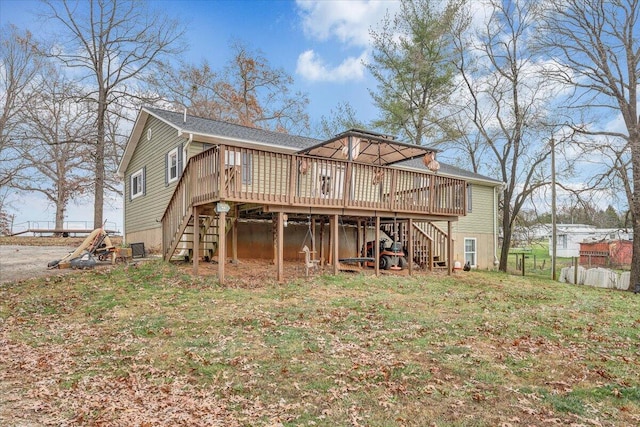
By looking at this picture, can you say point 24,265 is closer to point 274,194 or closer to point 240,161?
point 240,161

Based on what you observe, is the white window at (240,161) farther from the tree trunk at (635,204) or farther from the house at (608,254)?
the house at (608,254)

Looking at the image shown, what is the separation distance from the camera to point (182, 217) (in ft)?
40.5

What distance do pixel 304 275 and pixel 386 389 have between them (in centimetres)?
746

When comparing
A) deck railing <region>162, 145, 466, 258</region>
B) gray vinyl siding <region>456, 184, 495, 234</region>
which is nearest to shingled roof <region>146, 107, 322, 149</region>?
deck railing <region>162, 145, 466, 258</region>

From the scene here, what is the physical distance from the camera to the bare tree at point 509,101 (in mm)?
21688

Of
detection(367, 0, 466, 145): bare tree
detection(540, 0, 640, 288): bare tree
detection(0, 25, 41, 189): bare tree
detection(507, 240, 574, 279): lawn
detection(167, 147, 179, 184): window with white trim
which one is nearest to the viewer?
detection(167, 147, 179, 184): window with white trim

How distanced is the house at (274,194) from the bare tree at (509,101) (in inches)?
354

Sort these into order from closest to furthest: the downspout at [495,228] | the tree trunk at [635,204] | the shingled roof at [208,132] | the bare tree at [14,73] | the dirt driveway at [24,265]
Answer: the dirt driveway at [24,265]
the shingled roof at [208,132]
the tree trunk at [635,204]
the downspout at [495,228]
the bare tree at [14,73]

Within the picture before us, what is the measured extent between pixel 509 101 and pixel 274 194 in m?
17.2

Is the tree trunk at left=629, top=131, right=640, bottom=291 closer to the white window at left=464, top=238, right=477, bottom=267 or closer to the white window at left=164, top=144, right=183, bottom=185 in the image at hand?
the white window at left=464, top=238, right=477, bottom=267

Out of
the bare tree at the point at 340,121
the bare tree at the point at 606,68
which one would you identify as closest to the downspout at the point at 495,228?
the bare tree at the point at 606,68

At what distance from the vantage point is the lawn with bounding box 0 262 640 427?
4246 mm

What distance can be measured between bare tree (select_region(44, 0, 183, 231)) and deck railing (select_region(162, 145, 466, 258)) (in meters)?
12.5

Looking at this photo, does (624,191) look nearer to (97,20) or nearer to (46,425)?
(46,425)
